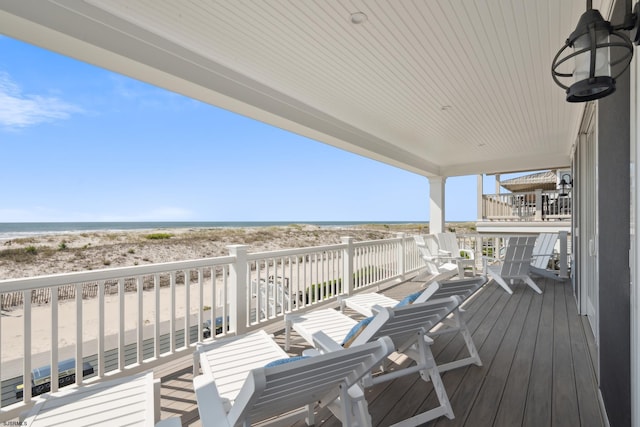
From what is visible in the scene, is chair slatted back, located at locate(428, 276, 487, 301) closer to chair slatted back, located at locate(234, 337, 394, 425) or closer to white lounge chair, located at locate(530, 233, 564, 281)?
chair slatted back, located at locate(234, 337, 394, 425)

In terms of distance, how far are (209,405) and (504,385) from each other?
2140 mm

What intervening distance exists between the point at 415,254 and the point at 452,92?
4174mm

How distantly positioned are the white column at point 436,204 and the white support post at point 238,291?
19.8ft

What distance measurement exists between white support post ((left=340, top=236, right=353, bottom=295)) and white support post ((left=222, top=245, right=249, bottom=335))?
1.93 meters

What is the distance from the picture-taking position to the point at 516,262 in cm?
562

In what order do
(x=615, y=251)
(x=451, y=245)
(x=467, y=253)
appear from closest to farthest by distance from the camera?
(x=615, y=251)
(x=451, y=245)
(x=467, y=253)

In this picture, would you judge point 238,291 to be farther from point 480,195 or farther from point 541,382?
point 480,195

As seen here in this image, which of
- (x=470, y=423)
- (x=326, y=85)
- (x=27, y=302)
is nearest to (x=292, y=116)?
(x=326, y=85)

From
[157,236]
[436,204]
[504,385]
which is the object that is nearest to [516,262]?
[436,204]

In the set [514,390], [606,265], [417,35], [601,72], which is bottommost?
[514,390]

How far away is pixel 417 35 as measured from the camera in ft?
Result: 8.70

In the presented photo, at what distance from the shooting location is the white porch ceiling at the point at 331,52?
7.44 feet

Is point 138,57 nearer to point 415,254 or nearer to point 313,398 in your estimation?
point 313,398

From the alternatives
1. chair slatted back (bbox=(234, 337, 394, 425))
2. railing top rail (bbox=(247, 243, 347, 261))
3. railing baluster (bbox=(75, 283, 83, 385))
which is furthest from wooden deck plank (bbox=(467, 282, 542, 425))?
railing baluster (bbox=(75, 283, 83, 385))
